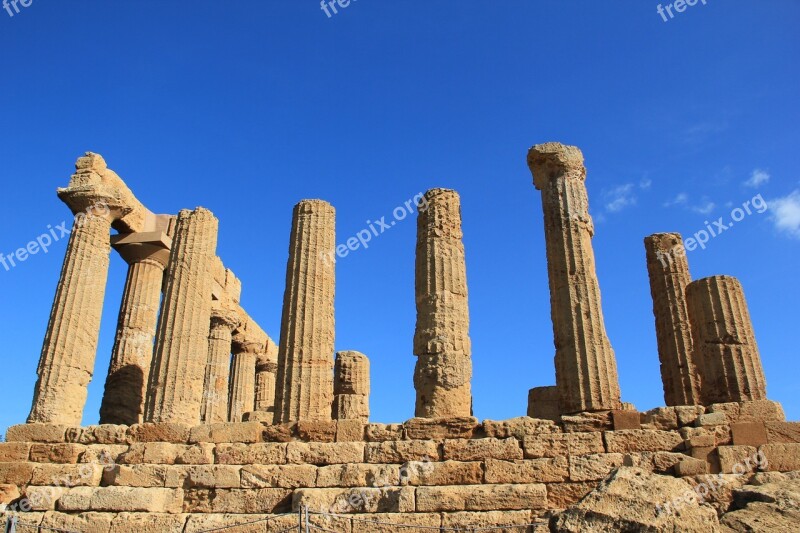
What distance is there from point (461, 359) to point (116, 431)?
743cm

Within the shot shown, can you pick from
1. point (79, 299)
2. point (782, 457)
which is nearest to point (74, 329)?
point (79, 299)

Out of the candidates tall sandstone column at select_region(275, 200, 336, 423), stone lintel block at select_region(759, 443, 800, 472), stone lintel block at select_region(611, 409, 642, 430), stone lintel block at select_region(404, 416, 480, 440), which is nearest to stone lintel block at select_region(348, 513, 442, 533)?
stone lintel block at select_region(404, 416, 480, 440)

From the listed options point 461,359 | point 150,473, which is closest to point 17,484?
point 150,473

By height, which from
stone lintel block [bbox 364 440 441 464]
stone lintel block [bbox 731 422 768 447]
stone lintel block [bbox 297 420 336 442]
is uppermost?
stone lintel block [bbox 297 420 336 442]

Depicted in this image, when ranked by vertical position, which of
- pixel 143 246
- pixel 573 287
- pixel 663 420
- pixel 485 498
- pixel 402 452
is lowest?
pixel 485 498

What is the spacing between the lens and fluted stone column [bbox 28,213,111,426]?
1630 cm

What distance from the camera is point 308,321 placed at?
52.7 feet

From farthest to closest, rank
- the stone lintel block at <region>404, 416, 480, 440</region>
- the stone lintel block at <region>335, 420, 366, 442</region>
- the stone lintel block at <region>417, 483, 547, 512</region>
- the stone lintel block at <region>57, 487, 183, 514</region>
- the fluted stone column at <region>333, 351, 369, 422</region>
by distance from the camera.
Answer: the fluted stone column at <region>333, 351, 369, 422</region>
the stone lintel block at <region>335, 420, 366, 442</region>
the stone lintel block at <region>404, 416, 480, 440</region>
the stone lintel block at <region>57, 487, 183, 514</region>
the stone lintel block at <region>417, 483, 547, 512</region>

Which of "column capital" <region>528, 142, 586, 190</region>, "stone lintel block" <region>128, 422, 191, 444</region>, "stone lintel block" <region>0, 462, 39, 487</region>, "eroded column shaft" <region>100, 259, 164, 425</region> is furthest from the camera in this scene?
"eroded column shaft" <region>100, 259, 164, 425</region>

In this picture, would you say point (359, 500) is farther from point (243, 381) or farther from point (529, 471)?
point (243, 381)

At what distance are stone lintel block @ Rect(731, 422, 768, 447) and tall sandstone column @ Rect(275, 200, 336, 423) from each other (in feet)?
26.9

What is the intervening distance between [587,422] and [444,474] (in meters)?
2.97

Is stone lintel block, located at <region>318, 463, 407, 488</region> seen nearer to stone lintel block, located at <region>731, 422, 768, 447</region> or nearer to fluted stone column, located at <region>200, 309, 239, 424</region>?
stone lintel block, located at <region>731, 422, 768, 447</region>

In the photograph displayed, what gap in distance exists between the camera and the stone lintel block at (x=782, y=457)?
11867 mm
